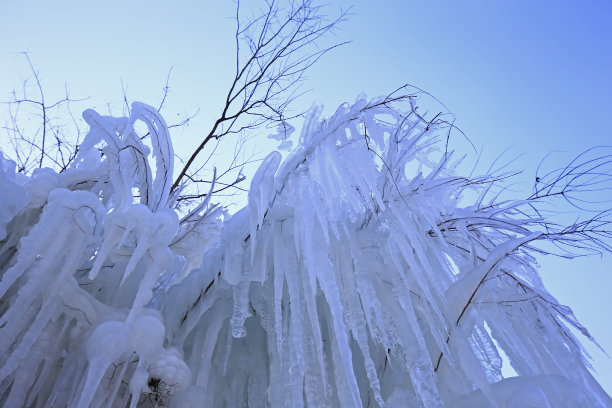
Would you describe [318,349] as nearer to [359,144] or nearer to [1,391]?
[359,144]

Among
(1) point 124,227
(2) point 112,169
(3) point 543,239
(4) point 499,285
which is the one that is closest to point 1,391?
(1) point 124,227

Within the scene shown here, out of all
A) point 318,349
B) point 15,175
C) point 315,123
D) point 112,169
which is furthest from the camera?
point 315,123

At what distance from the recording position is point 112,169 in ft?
5.36

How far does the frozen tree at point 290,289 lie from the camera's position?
1.36m

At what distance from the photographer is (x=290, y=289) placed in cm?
148

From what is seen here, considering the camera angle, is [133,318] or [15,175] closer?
[133,318]

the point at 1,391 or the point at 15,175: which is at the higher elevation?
the point at 15,175

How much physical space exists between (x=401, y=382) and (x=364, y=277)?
382mm

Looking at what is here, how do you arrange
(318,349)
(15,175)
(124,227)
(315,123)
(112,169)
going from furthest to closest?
(315,123) < (15,175) < (112,169) < (124,227) < (318,349)

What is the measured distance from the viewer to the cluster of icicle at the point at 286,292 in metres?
1.36

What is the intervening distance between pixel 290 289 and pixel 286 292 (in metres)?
0.22

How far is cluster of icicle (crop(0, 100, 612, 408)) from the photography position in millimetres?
1360

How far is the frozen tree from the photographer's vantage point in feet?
4.47

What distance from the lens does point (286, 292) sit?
1693mm
